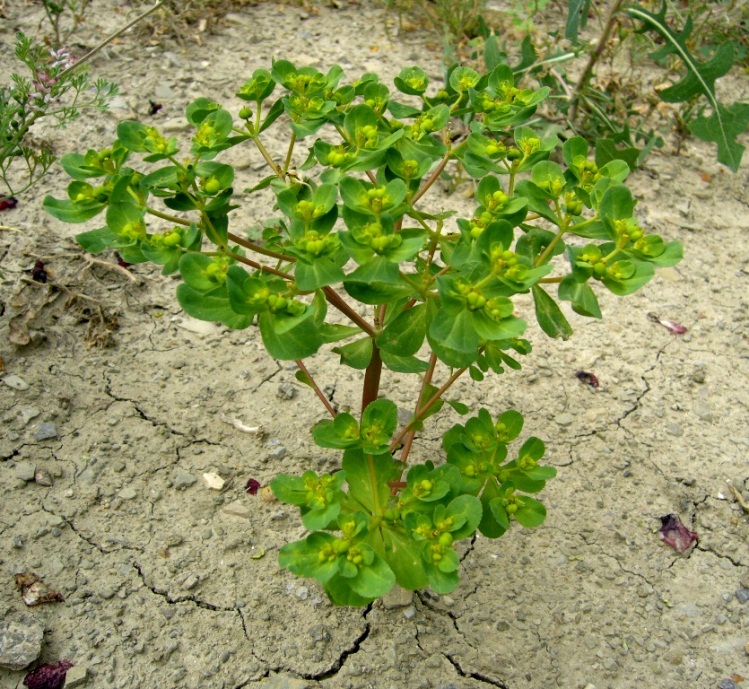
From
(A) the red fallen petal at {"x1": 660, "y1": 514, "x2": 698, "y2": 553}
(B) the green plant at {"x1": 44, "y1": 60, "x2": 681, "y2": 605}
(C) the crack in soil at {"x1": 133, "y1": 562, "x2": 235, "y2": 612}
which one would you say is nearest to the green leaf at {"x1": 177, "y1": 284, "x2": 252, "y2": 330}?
(B) the green plant at {"x1": 44, "y1": 60, "x2": 681, "y2": 605}

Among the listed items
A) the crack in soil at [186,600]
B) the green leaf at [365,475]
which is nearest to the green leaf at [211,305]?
the green leaf at [365,475]

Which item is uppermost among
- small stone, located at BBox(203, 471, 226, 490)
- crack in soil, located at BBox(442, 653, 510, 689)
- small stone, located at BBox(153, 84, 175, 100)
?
small stone, located at BBox(153, 84, 175, 100)

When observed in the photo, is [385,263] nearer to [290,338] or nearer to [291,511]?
[290,338]

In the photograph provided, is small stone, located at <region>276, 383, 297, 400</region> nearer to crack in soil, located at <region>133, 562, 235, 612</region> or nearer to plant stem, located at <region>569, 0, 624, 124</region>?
crack in soil, located at <region>133, 562, 235, 612</region>

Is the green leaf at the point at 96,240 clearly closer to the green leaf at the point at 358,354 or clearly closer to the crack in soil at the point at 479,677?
the green leaf at the point at 358,354

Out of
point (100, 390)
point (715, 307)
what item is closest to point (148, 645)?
point (100, 390)

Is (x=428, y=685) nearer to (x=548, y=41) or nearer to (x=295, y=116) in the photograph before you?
(x=295, y=116)
